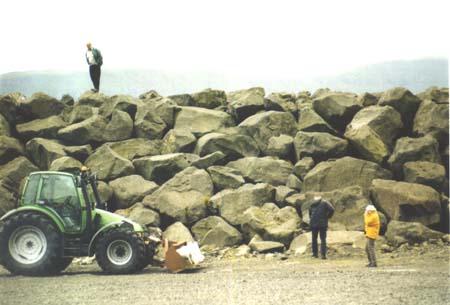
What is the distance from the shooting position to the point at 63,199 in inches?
483

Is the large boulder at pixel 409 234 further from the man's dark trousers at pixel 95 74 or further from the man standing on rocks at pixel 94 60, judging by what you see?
the man's dark trousers at pixel 95 74

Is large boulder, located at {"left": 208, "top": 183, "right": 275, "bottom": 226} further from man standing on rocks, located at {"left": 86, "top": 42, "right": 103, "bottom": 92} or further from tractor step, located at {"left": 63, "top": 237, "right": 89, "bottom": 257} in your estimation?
man standing on rocks, located at {"left": 86, "top": 42, "right": 103, "bottom": 92}

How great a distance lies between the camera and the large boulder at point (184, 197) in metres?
16.1

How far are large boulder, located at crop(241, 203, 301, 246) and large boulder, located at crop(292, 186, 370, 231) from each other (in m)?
0.41

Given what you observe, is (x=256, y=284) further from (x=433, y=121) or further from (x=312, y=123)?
(x=433, y=121)

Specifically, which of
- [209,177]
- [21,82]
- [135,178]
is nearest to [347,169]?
[209,177]

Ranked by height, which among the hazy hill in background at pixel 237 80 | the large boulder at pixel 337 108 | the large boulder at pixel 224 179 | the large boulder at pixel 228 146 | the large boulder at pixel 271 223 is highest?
the hazy hill in background at pixel 237 80

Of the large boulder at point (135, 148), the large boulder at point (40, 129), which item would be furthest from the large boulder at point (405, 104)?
the large boulder at point (40, 129)

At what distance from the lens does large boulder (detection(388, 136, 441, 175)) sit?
17.3 metres

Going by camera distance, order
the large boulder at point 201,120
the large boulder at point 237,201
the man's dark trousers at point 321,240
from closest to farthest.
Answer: the man's dark trousers at point 321,240, the large boulder at point 237,201, the large boulder at point 201,120

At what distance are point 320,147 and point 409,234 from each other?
15.6ft

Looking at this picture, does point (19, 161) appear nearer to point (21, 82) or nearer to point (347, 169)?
point (21, 82)

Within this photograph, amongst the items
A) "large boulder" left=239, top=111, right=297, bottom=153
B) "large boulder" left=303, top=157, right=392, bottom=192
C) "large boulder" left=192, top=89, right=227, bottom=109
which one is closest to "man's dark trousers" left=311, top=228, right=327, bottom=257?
"large boulder" left=303, top=157, right=392, bottom=192

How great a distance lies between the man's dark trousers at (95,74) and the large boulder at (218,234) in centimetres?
583
